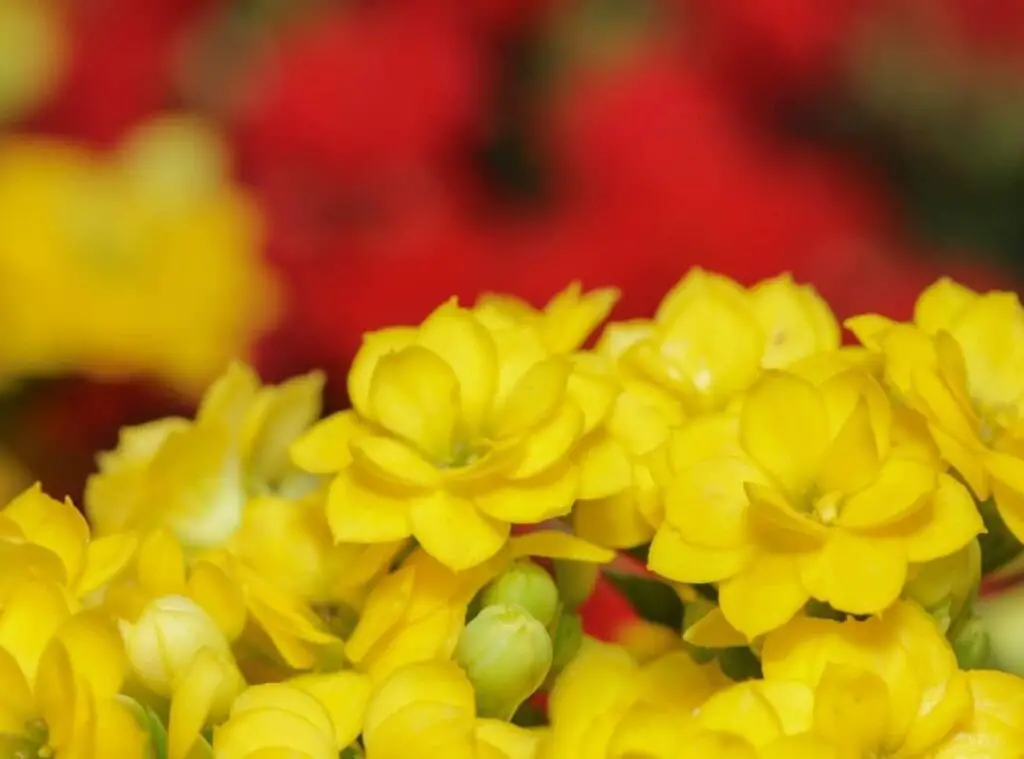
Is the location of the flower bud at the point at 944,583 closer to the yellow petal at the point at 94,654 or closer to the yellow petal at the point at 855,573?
the yellow petal at the point at 855,573

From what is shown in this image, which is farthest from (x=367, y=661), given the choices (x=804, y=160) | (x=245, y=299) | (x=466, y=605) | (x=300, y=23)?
(x=300, y=23)

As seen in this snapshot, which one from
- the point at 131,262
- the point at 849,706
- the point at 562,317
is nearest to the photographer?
the point at 849,706

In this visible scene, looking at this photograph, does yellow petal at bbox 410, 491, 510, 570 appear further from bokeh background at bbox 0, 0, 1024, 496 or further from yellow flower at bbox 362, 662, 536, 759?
bokeh background at bbox 0, 0, 1024, 496

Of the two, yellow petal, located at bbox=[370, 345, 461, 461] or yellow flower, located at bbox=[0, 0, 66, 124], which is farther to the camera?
yellow flower, located at bbox=[0, 0, 66, 124]

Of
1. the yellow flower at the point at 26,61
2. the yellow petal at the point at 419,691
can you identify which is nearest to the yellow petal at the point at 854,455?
the yellow petal at the point at 419,691

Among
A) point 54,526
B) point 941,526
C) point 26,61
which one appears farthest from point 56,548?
point 26,61

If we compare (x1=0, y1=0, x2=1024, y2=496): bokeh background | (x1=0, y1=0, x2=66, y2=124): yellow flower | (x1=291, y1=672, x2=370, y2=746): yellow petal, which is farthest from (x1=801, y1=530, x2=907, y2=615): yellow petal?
→ (x1=0, y1=0, x2=66, y2=124): yellow flower

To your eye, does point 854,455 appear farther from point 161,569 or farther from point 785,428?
point 161,569
